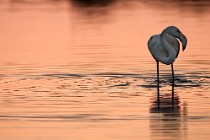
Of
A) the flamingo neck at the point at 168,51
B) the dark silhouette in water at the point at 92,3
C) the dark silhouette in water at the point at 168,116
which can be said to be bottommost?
the dark silhouette in water at the point at 168,116

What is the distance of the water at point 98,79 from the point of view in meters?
12.3

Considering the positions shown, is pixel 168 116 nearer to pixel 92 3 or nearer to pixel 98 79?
pixel 98 79

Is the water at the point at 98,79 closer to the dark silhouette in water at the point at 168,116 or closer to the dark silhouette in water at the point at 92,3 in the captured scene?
the dark silhouette in water at the point at 168,116

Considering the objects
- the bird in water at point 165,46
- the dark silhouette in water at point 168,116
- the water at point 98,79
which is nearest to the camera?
the dark silhouette in water at point 168,116

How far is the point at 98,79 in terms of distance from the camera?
1683cm

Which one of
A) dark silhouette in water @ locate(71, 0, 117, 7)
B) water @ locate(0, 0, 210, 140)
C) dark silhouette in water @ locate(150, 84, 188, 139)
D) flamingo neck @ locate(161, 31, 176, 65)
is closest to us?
dark silhouette in water @ locate(150, 84, 188, 139)

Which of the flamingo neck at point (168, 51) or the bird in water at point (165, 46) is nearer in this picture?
the flamingo neck at point (168, 51)

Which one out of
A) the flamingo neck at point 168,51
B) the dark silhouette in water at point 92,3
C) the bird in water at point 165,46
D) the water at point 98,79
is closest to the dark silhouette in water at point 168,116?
the water at point 98,79

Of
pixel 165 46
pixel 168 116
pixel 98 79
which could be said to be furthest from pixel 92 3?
pixel 168 116

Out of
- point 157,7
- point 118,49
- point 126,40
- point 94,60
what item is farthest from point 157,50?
point 157,7

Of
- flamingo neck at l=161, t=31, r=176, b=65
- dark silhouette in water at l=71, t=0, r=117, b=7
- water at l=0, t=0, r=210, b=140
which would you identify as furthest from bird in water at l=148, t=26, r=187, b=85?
dark silhouette in water at l=71, t=0, r=117, b=7

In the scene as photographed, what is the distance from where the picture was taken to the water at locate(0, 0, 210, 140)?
12320mm

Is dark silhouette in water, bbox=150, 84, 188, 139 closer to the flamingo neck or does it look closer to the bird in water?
the flamingo neck

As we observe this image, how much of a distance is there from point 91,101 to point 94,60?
494 cm
